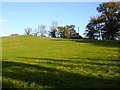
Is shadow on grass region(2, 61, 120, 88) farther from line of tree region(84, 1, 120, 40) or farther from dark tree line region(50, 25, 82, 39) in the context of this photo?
dark tree line region(50, 25, 82, 39)

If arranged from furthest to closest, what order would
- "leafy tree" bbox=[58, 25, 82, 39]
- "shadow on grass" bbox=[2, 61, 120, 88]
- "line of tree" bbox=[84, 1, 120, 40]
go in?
"leafy tree" bbox=[58, 25, 82, 39], "line of tree" bbox=[84, 1, 120, 40], "shadow on grass" bbox=[2, 61, 120, 88]

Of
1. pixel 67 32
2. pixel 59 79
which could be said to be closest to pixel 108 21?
pixel 67 32

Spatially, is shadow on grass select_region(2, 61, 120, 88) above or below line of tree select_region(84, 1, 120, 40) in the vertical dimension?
below

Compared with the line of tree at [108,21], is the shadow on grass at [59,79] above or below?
below

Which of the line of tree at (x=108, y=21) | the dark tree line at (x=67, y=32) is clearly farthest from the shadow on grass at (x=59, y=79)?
the dark tree line at (x=67, y=32)

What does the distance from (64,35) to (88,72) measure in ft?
335

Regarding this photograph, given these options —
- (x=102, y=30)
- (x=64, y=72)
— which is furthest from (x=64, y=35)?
(x=64, y=72)

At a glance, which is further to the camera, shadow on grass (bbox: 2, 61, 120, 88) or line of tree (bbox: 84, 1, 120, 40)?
line of tree (bbox: 84, 1, 120, 40)

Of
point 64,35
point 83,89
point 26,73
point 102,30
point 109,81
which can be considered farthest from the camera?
A: point 64,35

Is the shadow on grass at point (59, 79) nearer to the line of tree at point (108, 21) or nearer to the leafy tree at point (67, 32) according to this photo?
the line of tree at point (108, 21)

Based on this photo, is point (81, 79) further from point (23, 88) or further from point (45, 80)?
point (23, 88)

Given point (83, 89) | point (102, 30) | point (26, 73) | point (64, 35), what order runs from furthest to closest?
1. point (64, 35)
2. point (102, 30)
3. point (26, 73)
4. point (83, 89)

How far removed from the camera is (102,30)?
90.3 meters

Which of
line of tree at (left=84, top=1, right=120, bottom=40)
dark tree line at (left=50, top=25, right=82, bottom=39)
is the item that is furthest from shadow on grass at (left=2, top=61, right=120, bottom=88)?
dark tree line at (left=50, top=25, right=82, bottom=39)
